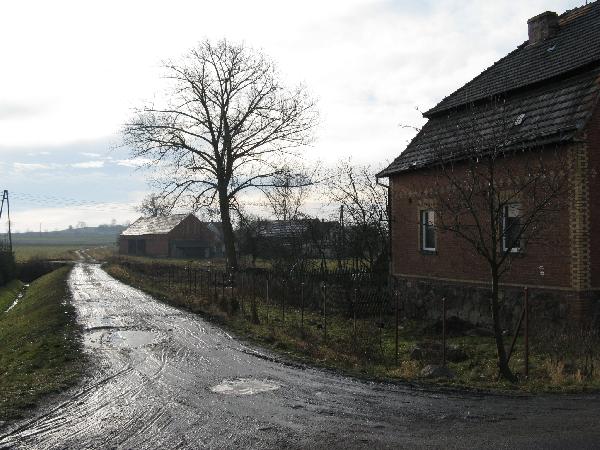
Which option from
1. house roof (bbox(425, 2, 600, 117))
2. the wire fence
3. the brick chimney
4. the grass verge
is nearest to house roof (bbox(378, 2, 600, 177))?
house roof (bbox(425, 2, 600, 117))

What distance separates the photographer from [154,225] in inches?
2975

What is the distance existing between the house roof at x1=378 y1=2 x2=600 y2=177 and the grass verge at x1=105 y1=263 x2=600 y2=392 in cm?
440

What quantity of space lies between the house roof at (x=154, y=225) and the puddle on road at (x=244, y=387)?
61.2m

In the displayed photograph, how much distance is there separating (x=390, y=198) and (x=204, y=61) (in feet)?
58.7

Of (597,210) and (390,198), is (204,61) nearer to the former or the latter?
(390,198)

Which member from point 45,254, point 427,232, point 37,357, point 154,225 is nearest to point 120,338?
point 37,357

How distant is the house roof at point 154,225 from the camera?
72.1 m

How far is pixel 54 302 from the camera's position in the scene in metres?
23.4

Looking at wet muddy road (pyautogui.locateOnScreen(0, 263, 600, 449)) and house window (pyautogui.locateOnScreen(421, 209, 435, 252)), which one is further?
house window (pyautogui.locateOnScreen(421, 209, 435, 252))

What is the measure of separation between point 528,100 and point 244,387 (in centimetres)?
1166

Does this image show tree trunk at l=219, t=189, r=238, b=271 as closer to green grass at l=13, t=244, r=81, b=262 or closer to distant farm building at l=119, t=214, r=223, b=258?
green grass at l=13, t=244, r=81, b=262

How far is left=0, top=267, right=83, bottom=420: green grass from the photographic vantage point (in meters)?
8.65

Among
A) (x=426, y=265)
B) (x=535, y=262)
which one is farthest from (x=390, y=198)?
(x=535, y=262)

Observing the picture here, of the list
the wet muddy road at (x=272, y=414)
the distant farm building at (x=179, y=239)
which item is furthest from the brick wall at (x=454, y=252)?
the distant farm building at (x=179, y=239)
